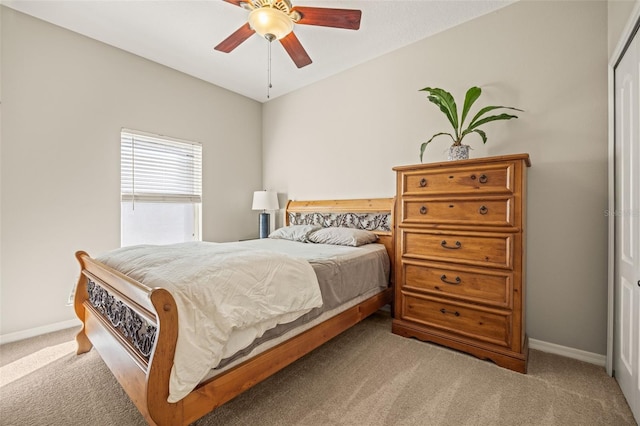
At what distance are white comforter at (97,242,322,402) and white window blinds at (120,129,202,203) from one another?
1.62 meters

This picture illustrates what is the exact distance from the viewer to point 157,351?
42.2 inches

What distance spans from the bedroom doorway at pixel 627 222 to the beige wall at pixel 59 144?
13.3 ft

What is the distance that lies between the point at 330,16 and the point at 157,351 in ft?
6.96

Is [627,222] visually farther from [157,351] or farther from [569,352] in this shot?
[157,351]

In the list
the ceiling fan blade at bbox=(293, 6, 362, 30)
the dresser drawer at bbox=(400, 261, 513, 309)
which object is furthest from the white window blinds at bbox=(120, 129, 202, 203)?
the dresser drawer at bbox=(400, 261, 513, 309)

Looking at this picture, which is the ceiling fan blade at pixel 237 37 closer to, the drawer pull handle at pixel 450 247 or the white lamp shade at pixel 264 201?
the white lamp shade at pixel 264 201

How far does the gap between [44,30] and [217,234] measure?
8.69 ft

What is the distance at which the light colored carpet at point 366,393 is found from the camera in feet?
4.80

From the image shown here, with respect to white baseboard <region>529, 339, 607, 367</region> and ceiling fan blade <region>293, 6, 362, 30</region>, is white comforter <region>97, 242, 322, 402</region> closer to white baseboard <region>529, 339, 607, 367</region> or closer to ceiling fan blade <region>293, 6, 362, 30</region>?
ceiling fan blade <region>293, 6, 362, 30</region>

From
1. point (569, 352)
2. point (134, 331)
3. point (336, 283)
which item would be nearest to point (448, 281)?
point (336, 283)

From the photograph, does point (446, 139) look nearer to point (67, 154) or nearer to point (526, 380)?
point (526, 380)

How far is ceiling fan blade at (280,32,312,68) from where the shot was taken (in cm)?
209

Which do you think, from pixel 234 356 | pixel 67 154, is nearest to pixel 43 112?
pixel 67 154

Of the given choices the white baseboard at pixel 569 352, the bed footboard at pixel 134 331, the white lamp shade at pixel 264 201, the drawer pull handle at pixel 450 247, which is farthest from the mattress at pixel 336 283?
the white lamp shade at pixel 264 201
